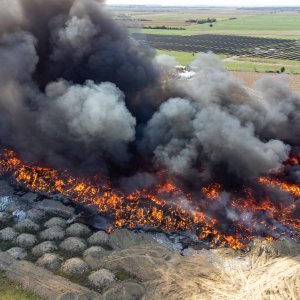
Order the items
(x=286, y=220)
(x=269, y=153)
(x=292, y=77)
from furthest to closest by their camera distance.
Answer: (x=292, y=77) → (x=269, y=153) → (x=286, y=220)

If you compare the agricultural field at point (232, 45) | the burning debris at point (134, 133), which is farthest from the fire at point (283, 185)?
the agricultural field at point (232, 45)

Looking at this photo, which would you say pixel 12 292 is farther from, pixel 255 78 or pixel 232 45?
pixel 232 45

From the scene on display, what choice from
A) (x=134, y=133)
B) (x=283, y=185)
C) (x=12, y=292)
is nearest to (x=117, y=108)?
(x=134, y=133)

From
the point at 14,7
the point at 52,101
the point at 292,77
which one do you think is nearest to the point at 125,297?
the point at 52,101

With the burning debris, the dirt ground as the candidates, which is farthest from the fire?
the dirt ground

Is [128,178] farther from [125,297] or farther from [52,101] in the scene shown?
[125,297]

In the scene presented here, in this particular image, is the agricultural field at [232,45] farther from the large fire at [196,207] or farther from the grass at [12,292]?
the grass at [12,292]
